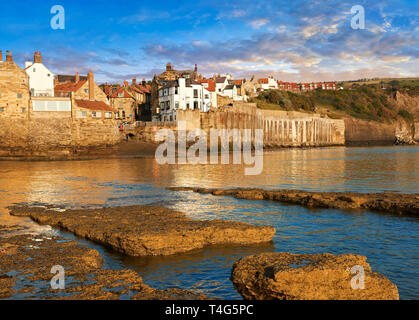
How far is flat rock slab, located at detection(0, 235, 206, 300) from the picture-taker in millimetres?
8305

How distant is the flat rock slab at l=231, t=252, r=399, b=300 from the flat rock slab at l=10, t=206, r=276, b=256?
145 inches

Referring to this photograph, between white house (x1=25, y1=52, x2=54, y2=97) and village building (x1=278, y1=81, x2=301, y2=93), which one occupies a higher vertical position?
village building (x1=278, y1=81, x2=301, y2=93)

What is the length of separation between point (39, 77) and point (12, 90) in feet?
29.7

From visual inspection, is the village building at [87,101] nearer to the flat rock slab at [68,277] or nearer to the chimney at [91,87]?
the chimney at [91,87]

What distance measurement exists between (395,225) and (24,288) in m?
14.8

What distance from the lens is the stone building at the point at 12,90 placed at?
61656 mm

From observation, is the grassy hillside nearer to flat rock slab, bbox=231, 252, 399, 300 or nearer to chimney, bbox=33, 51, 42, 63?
chimney, bbox=33, 51, 42, 63

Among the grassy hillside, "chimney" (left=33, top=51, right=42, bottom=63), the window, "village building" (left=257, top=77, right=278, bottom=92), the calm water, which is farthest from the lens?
the grassy hillside

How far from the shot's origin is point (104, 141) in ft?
228

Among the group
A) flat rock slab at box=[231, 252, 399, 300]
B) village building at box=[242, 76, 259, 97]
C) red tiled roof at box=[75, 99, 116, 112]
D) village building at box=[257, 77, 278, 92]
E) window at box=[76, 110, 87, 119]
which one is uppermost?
village building at box=[257, 77, 278, 92]

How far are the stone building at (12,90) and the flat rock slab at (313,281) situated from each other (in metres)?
63.7

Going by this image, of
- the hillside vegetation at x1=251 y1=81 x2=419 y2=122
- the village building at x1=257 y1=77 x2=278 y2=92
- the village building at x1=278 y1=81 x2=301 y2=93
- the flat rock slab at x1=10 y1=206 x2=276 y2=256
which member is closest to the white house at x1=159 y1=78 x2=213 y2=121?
the hillside vegetation at x1=251 y1=81 x2=419 y2=122
